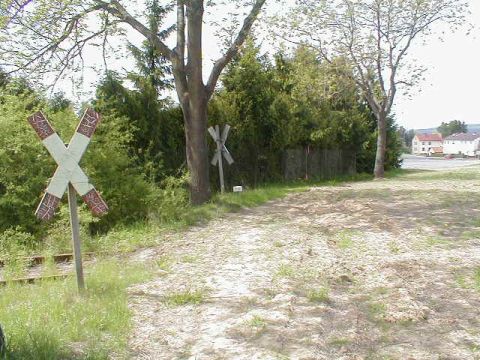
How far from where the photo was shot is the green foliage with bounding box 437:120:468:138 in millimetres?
152500

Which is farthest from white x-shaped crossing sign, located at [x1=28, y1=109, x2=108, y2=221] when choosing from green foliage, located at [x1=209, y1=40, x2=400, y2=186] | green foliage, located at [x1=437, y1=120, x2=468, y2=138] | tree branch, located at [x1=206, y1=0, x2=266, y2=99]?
green foliage, located at [x1=437, y1=120, x2=468, y2=138]

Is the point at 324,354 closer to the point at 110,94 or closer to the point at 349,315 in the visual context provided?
the point at 349,315

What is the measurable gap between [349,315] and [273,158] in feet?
62.0

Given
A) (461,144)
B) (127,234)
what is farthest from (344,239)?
(461,144)

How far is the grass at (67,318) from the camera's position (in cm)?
421

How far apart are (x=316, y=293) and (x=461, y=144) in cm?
13734

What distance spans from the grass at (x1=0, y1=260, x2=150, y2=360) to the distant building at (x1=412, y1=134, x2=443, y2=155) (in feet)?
471

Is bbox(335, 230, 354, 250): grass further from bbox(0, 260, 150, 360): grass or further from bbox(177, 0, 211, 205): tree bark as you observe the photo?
bbox(177, 0, 211, 205): tree bark

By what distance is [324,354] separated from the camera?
4.25 meters

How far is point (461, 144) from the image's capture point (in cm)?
12988

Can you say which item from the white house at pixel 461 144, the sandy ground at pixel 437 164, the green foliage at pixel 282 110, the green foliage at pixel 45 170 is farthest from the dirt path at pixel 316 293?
the white house at pixel 461 144

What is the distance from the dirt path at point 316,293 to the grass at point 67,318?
24cm

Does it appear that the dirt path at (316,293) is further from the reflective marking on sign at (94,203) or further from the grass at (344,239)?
the reflective marking on sign at (94,203)

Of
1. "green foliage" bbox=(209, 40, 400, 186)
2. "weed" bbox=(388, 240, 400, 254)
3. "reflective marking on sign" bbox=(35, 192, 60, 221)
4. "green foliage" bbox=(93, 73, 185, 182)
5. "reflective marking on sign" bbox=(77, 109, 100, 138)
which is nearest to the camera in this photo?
"reflective marking on sign" bbox=(35, 192, 60, 221)
